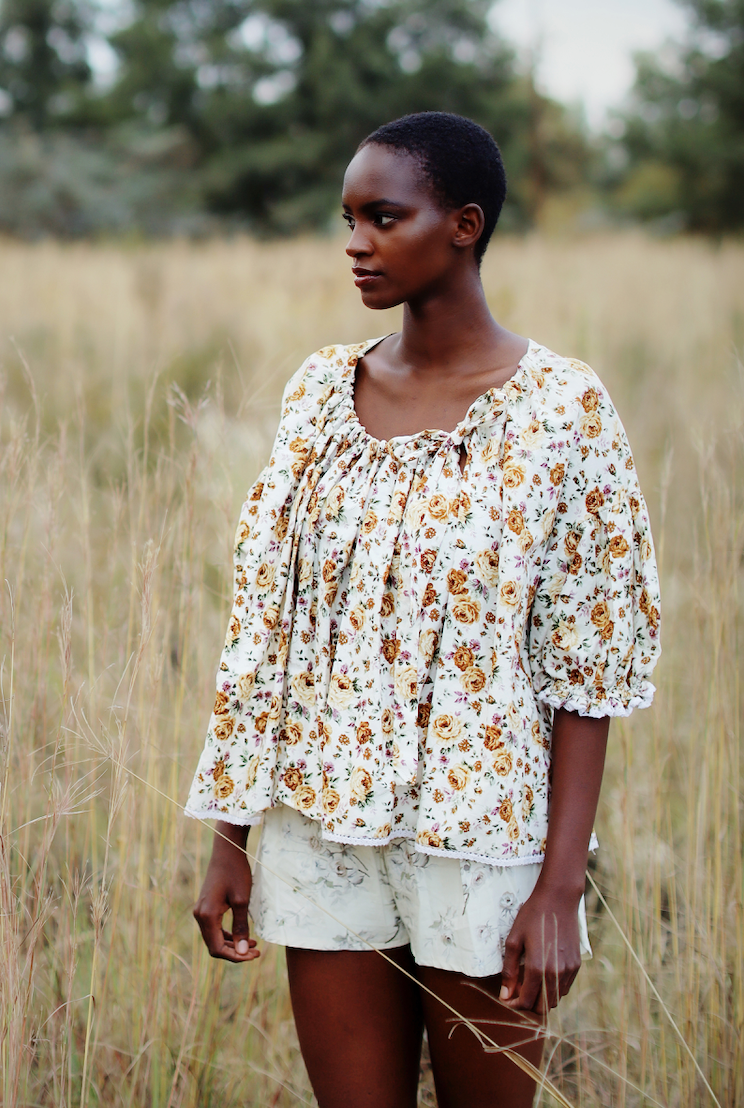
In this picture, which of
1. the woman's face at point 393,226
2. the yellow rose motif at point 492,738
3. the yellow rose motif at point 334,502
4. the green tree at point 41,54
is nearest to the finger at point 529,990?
the yellow rose motif at point 492,738

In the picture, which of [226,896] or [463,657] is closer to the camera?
[463,657]

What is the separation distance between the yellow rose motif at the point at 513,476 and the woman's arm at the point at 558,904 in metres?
0.33

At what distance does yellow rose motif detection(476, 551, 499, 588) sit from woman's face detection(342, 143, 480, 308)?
0.33 m

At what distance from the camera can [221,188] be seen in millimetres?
18172

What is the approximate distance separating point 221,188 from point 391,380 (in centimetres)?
1842

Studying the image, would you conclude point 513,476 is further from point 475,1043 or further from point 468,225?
point 475,1043

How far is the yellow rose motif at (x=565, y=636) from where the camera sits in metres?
1.16

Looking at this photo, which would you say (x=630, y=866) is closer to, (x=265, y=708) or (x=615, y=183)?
(x=265, y=708)

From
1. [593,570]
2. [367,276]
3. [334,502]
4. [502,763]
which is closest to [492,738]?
[502,763]

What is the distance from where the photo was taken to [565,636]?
3.82ft

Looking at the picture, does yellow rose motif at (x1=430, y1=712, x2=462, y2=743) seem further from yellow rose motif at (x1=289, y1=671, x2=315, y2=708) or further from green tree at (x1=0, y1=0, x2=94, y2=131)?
green tree at (x1=0, y1=0, x2=94, y2=131)

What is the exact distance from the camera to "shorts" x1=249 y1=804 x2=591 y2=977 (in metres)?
1.16

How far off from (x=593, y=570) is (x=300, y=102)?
19.6 meters

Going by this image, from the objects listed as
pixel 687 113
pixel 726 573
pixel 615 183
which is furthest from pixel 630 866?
pixel 615 183
